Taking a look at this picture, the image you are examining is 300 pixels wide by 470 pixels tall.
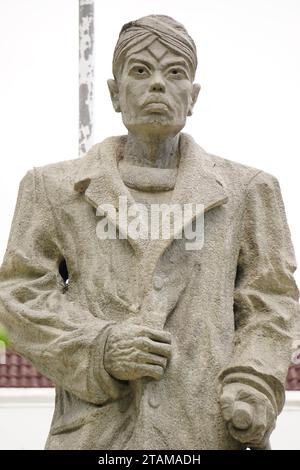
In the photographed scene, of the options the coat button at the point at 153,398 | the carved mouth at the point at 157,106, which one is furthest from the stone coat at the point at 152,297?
the carved mouth at the point at 157,106

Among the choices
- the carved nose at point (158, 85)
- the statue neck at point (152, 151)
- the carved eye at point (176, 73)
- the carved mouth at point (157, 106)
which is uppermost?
the carved eye at point (176, 73)

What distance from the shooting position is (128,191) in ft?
15.6

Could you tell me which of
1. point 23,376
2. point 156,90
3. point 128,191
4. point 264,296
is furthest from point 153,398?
point 23,376

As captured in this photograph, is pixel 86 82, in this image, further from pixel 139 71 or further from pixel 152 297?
pixel 152 297

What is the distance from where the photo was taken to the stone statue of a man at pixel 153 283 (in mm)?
4449

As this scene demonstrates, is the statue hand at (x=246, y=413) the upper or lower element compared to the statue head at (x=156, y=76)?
lower

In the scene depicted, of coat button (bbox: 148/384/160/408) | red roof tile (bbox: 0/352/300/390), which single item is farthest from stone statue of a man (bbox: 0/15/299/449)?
red roof tile (bbox: 0/352/300/390)

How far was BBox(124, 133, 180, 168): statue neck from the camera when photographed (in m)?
4.85

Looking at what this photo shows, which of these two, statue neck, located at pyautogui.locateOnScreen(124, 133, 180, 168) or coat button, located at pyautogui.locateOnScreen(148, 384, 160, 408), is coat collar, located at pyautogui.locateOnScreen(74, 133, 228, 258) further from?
coat button, located at pyautogui.locateOnScreen(148, 384, 160, 408)

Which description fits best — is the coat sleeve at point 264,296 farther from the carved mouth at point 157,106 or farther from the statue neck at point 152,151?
the carved mouth at point 157,106

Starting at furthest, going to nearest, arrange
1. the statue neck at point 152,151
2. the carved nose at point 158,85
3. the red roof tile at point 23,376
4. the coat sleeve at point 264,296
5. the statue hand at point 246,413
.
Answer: the red roof tile at point 23,376 < the statue neck at point 152,151 < the carved nose at point 158,85 < the coat sleeve at point 264,296 < the statue hand at point 246,413

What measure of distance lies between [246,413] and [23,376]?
14.5ft

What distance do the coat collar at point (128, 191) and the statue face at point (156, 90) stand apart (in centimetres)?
15
